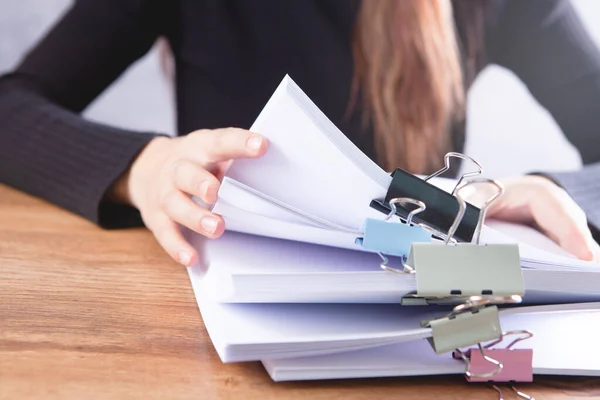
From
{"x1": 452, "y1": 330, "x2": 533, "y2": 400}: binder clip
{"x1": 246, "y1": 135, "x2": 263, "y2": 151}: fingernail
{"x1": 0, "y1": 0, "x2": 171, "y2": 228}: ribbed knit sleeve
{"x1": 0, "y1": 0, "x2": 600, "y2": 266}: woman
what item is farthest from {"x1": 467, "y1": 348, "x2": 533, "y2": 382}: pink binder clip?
{"x1": 0, "y1": 0, "x2": 600, "y2": 266}: woman

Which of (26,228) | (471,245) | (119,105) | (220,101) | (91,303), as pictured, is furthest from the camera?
(119,105)

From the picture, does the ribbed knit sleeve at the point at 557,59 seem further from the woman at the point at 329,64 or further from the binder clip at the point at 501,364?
the binder clip at the point at 501,364

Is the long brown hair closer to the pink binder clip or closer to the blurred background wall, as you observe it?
the blurred background wall

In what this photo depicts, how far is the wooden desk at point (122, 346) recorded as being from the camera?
377mm

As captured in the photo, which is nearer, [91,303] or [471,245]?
[471,245]

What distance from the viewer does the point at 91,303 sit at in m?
0.49

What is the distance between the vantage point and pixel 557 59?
4.24ft

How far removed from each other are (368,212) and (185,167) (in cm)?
17

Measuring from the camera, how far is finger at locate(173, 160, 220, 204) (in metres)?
0.46

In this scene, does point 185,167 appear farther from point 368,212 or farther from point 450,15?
point 450,15

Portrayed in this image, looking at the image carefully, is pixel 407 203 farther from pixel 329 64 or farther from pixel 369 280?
pixel 329 64

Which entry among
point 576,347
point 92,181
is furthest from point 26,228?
point 576,347

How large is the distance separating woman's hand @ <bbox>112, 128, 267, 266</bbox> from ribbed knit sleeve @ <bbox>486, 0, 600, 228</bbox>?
0.84 meters

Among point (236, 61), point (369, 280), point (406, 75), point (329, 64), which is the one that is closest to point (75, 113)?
point (236, 61)
